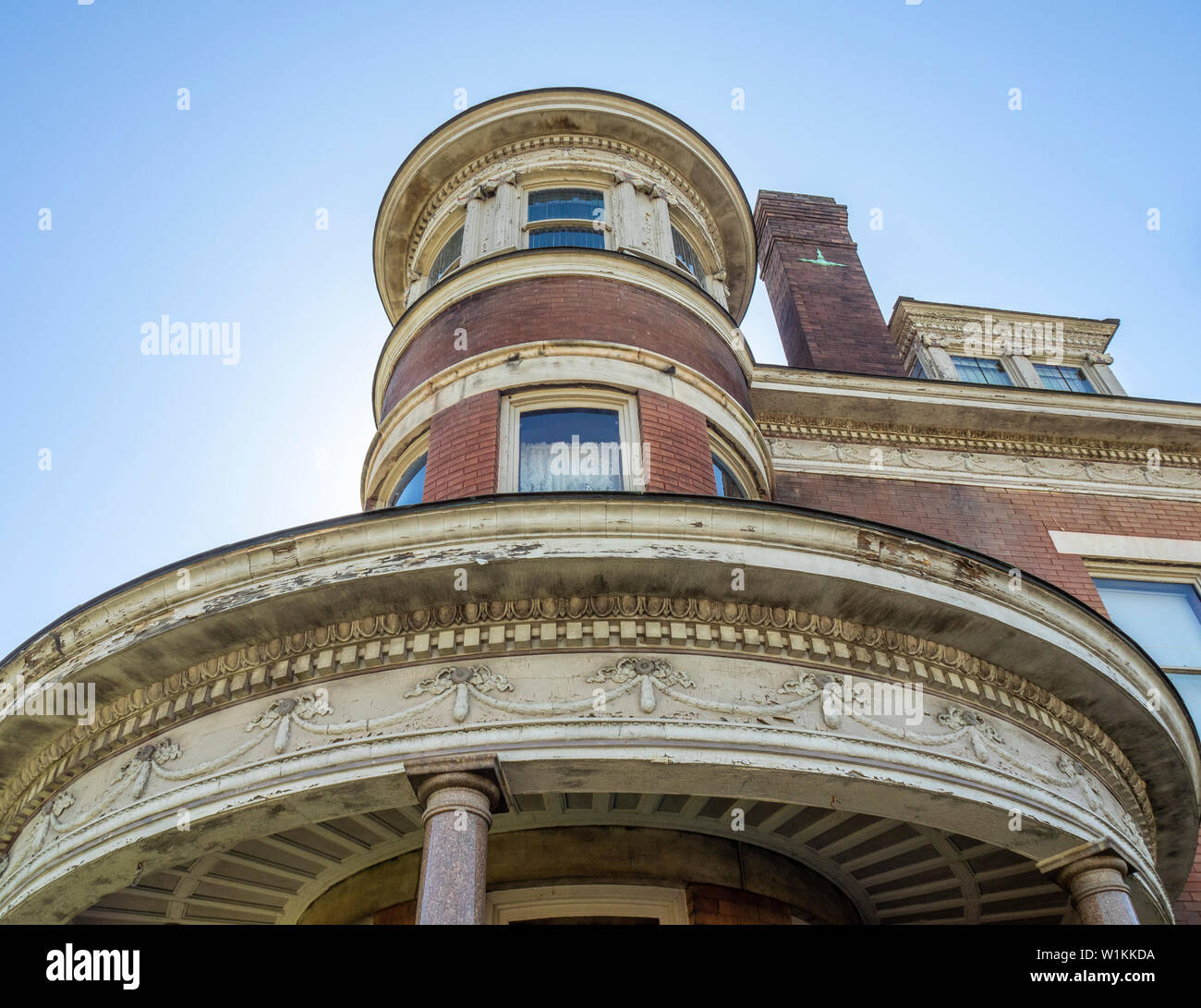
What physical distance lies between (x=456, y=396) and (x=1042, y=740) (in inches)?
251

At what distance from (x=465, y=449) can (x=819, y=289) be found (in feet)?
33.8

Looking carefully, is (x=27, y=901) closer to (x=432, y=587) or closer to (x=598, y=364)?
(x=432, y=587)

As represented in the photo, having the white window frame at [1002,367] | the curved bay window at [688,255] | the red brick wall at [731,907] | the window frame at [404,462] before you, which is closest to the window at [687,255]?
the curved bay window at [688,255]

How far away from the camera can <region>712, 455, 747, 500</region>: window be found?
10.3 meters

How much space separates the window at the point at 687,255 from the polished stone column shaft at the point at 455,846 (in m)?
9.31

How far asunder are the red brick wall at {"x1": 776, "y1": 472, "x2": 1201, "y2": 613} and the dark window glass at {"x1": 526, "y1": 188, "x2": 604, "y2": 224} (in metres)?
4.48

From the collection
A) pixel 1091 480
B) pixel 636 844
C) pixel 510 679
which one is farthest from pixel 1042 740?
pixel 1091 480

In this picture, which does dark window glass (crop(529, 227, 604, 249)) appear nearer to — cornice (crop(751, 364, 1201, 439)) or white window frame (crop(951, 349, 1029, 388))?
cornice (crop(751, 364, 1201, 439))

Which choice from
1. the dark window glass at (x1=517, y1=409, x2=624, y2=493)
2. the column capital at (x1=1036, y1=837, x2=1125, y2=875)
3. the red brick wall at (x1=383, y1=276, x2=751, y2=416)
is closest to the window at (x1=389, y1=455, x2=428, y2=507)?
the red brick wall at (x1=383, y1=276, x2=751, y2=416)

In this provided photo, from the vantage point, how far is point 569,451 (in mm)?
9359

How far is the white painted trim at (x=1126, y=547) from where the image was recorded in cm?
1213

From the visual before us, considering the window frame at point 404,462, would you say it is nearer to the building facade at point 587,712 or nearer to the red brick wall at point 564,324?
the building facade at point 587,712

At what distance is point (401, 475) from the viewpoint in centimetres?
1061

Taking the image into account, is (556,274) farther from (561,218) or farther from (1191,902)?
(1191,902)
